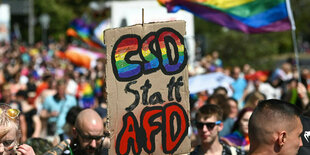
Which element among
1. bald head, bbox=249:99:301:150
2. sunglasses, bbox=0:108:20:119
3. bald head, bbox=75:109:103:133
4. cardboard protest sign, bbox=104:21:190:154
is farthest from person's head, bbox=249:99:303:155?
sunglasses, bbox=0:108:20:119

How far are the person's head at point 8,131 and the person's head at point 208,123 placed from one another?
1770 mm

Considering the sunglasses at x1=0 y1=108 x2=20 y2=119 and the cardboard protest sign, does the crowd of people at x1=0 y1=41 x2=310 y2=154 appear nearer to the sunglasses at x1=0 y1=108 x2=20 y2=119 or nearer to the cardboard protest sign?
the sunglasses at x1=0 y1=108 x2=20 y2=119

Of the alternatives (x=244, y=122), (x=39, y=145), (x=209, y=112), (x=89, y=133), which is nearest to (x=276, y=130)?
(x=89, y=133)

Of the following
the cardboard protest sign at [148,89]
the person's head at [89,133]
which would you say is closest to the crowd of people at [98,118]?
the person's head at [89,133]

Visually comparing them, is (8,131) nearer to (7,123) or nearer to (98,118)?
(7,123)

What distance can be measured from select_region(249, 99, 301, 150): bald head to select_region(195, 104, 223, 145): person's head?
165 centimetres

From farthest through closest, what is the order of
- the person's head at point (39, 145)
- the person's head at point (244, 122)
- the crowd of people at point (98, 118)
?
1. the person's head at point (244, 122)
2. the person's head at point (39, 145)
3. the crowd of people at point (98, 118)

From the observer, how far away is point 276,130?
3273 millimetres

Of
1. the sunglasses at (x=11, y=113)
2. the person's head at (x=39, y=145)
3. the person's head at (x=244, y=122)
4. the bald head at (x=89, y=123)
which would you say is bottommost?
the person's head at (x=39, y=145)

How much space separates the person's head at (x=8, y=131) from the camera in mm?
3744

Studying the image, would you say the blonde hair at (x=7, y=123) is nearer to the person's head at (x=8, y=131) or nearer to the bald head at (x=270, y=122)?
the person's head at (x=8, y=131)

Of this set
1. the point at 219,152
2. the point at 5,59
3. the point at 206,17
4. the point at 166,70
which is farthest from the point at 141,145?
the point at 5,59

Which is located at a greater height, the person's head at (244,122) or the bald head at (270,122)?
the bald head at (270,122)

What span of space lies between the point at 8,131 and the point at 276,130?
1.82m
